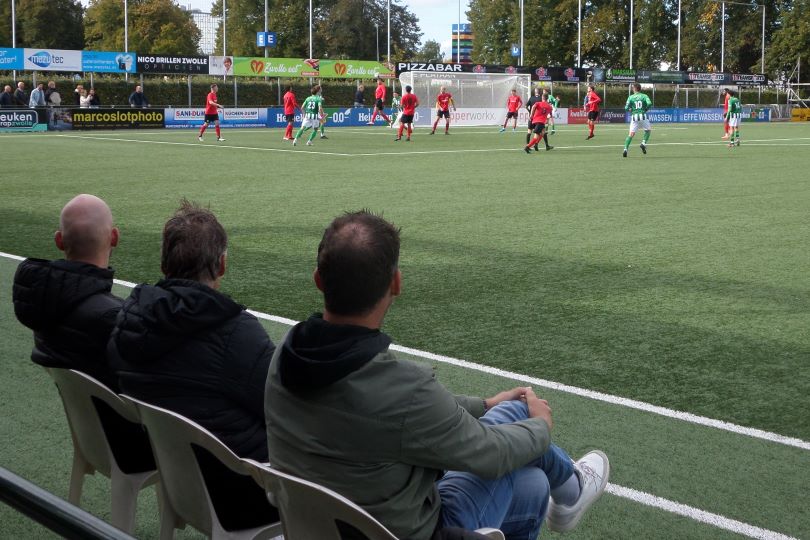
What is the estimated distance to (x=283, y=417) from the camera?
9.66ft

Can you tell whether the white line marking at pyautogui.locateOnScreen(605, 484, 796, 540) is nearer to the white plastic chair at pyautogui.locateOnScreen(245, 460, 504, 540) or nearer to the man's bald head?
the white plastic chair at pyautogui.locateOnScreen(245, 460, 504, 540)

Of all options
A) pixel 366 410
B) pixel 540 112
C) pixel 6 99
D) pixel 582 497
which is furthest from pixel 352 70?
pixel 366 410

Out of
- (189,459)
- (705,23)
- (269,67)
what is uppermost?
(705,23)

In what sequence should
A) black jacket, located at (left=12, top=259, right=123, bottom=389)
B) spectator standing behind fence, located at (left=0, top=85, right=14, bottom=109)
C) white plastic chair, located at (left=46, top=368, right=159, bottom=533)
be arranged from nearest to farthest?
1. white plastic chair, located at (left=46, top=368, right=159, bottom=533)
2. black jacket, located at (left=12, top=259, right=123, bottom=389)
3. spectator standing behind fence, located at (left=0, top=85, right=14, bottom=109)

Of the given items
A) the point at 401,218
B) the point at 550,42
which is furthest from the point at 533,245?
the point at 550,42

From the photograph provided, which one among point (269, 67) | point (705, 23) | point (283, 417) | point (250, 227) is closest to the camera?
point (283, 417)

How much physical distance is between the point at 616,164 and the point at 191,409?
21.9 metres

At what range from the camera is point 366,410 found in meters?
2.79

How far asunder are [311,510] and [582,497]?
142cm

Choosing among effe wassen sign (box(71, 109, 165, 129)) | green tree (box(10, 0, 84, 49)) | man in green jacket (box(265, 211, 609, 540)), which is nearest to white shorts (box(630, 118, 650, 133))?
effe wassen sign (box(71, 109, 165, 129))

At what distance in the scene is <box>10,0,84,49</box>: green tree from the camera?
86375 millimetres

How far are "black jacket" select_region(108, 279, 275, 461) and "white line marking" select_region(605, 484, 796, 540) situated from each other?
1791 millimetres

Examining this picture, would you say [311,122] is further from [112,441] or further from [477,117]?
[112,441]

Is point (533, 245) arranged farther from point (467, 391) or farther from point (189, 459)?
point (189, 459)
